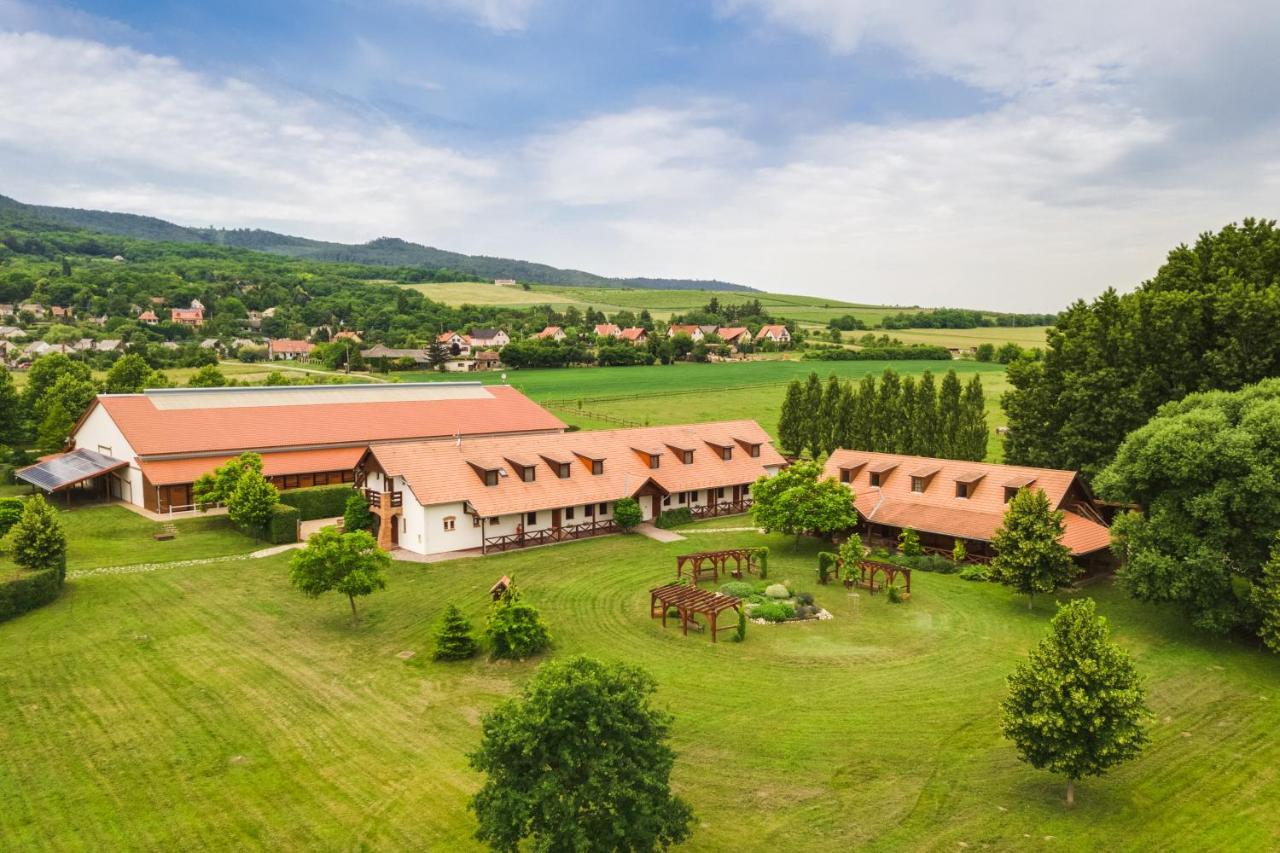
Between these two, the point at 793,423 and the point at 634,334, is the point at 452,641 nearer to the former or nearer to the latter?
the point at 793,423

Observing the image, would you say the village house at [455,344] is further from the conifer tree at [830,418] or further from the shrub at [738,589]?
the shrub at [738,589]

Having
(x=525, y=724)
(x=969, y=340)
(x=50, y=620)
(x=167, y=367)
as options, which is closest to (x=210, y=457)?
(x=50, y=620)

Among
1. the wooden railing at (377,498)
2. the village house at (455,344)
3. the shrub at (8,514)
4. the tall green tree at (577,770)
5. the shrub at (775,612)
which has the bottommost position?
the shrub at (775,612)

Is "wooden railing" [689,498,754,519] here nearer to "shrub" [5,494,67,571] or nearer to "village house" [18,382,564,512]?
"village house" [18,382,564,512]

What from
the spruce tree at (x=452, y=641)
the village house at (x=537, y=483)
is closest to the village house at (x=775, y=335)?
the village house at (x=537, y=483)

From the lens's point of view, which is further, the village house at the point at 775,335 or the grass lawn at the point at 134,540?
the village house at the point at 775,335

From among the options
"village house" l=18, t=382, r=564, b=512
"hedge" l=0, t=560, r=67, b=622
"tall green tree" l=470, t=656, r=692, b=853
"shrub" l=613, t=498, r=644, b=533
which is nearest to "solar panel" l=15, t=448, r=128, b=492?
"village house" l=18, t=382, r=564, b=512

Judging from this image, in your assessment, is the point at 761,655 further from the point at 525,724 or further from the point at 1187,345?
the point at 1187,345
